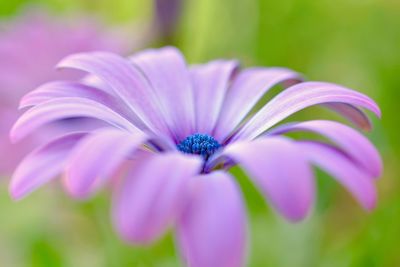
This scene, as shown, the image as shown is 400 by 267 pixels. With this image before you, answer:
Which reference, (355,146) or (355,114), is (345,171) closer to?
(355,146)

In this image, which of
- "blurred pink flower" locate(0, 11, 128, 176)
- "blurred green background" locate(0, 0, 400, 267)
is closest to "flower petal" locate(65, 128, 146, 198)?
"blurred green background" locate(0, 0, 400, 267)

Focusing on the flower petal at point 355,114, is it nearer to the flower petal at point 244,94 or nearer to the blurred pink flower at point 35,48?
the flower petal at point 244,94

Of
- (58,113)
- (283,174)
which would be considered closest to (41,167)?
(58,113)

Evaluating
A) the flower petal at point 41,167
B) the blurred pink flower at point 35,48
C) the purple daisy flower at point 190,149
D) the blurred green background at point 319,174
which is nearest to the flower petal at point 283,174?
the purple daisy flower at point 190,149

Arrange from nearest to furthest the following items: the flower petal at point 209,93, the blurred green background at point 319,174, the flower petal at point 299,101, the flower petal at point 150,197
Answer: the flower petal at point 150,197, the flower petal at point 299,101, the flower petal at point 209,93, the blurred green background at point 319,174

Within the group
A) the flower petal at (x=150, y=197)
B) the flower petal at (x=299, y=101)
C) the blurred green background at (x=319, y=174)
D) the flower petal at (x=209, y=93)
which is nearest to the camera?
the flower petal at (x=150, y=197)
